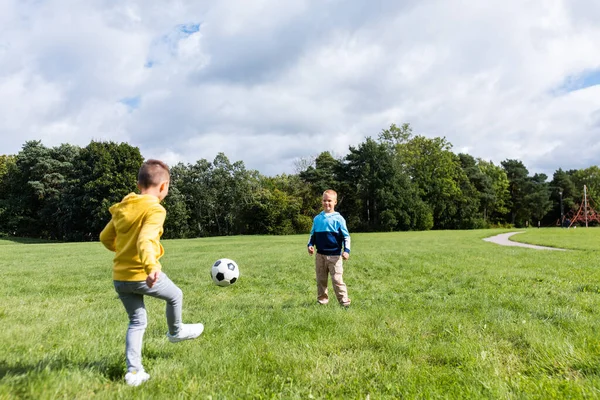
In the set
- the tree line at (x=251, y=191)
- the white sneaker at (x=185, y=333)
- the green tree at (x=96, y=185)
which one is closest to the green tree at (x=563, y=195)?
the tree line at (x=251, y=191)

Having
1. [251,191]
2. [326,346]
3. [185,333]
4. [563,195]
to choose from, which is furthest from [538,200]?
[185,333]

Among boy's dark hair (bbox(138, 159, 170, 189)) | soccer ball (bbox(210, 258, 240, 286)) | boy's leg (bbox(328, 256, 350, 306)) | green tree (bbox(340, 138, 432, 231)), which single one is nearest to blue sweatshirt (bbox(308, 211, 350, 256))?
boy's leg (bbox(328, 256, 350, 306))

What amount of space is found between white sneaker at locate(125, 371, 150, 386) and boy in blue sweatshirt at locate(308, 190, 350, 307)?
3.76 metres

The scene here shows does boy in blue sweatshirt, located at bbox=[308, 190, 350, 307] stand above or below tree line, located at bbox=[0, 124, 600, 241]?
below

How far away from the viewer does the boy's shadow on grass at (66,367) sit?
3213 millimetres

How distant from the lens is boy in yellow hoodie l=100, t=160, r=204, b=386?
3162 mm

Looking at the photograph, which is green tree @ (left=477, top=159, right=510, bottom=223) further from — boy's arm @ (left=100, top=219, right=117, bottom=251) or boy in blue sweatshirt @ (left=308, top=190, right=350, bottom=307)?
boy's arm @ (left=100, top=219, right=117, bottom=251)

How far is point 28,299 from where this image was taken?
296 inches

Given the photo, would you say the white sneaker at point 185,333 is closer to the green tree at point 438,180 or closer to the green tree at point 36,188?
the green tree at point 36,188

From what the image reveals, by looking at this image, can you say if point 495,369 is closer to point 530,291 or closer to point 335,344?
point 335,344

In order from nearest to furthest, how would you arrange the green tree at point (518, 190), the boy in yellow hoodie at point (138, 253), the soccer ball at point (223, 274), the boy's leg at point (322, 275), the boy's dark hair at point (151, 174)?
1. the boy in yellow hoodie at point (138, 253)
2. the boy's dark hair at point (151, 174)
3. the soccer ball at point (223, 274)
4. the boy's leg at point (322, 275)
5. the green tree at point (518, 190)

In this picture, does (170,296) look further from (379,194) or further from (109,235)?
(379,194)

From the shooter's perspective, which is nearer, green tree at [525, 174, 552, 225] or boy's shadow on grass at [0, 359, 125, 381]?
boy's shadow on grass at [0, 359, 125, 381]

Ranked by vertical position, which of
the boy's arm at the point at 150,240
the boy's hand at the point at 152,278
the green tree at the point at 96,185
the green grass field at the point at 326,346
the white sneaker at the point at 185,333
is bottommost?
the green grass field at the point at 326,346
